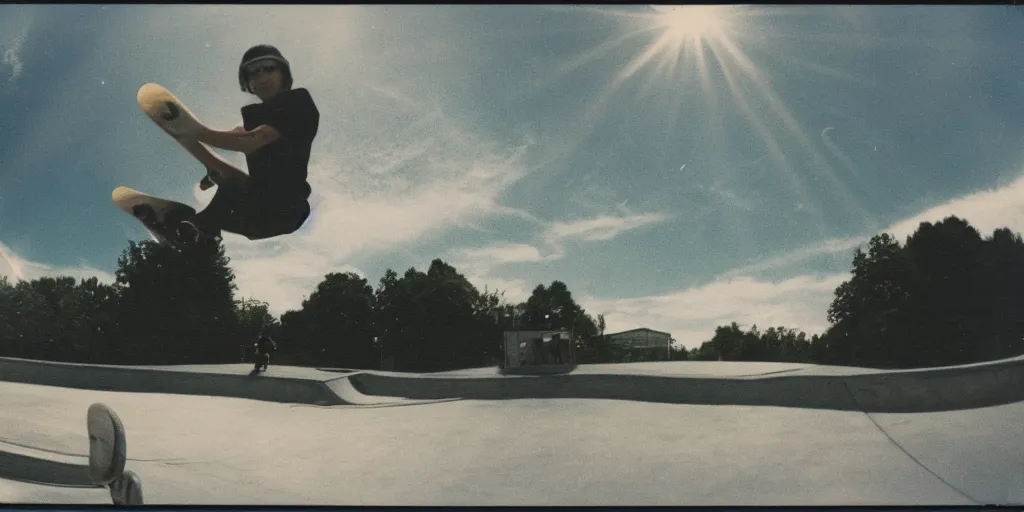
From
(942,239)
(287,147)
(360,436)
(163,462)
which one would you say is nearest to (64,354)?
(163,462)

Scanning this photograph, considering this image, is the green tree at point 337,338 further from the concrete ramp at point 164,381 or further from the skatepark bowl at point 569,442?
the skatepark bowl at point 569,442

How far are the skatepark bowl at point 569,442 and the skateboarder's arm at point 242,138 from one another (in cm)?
305

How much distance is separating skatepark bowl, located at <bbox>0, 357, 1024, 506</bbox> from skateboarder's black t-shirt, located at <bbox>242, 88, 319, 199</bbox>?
112 inches

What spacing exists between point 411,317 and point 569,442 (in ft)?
19.0

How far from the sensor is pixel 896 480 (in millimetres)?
5348

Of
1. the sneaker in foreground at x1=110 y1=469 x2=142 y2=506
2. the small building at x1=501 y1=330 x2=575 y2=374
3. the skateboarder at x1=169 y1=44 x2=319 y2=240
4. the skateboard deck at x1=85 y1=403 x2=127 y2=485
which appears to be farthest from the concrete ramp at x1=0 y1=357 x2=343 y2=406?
the skateboard deck at x1=85 y1=403 x2=127 y2=485

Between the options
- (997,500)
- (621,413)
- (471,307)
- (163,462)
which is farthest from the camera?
(471,307)

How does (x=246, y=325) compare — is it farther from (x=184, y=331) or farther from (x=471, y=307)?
(x=471, y=307)

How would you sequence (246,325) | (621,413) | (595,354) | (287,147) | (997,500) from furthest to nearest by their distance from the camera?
(595,354) → (246,325) → (621,413) → (287,147) → (997,500)

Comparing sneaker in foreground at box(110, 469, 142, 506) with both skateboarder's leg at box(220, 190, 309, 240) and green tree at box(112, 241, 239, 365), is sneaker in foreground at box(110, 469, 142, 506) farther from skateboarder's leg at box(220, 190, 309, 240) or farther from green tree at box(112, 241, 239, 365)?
green tree at box(112, 241, 239, 365)

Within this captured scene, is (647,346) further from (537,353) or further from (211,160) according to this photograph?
(211,160)

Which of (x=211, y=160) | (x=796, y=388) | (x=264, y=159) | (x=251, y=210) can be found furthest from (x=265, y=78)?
(x=796, y=388)

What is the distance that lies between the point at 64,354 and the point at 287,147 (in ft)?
34.4

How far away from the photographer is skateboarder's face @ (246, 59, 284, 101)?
586 centimetres
